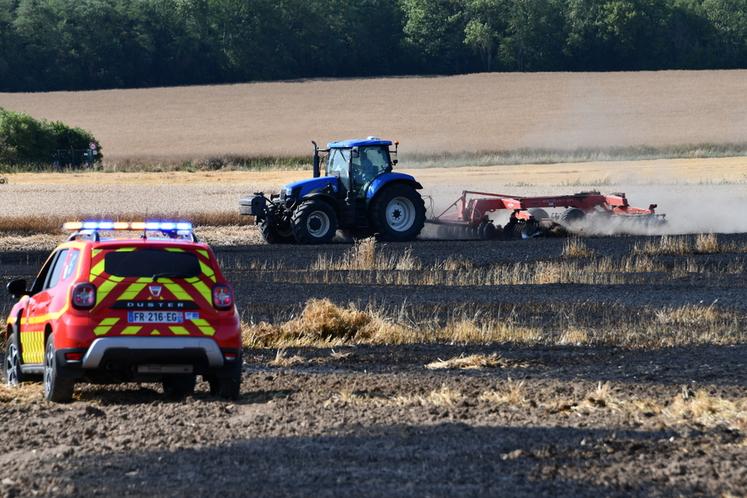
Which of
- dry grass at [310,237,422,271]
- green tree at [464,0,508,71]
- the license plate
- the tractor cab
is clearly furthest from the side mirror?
green tree at [464,0,508,71]

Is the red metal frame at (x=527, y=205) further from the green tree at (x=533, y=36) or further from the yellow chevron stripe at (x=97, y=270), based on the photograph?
the green tree at (x=533, y=36)

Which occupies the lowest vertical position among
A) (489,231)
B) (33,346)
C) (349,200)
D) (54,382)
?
(489,231)

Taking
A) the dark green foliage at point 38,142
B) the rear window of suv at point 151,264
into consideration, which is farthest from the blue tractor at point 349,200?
the dark green foliage at point 38,142

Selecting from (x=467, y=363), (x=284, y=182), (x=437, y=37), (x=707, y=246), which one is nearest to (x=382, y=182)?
(x=707, y=246)

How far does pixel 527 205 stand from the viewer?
33875 millimetres

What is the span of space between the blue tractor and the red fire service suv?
756 inches

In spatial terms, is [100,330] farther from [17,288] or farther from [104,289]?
[17,288]

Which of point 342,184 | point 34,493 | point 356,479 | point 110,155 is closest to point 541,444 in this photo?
point 356,479

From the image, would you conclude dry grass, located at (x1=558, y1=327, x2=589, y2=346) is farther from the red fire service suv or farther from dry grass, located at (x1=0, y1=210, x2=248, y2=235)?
dry grass, located at (x1=0, y1=210, x2=248, y2=235)

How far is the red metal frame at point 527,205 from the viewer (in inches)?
1334

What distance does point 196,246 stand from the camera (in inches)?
500

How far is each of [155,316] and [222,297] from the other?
62 centimetres

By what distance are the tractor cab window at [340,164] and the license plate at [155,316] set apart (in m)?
20.1

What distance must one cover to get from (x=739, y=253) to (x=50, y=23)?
86.9m
